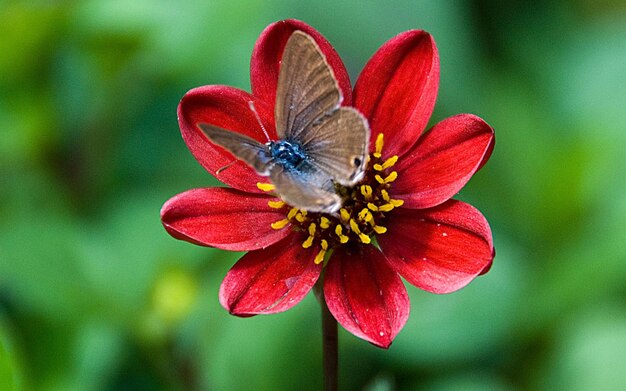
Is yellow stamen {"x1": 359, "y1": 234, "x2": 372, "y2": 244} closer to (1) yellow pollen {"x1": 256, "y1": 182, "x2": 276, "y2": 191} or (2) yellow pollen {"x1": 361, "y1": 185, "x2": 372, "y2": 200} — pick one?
(2) yellow pollen {"x1": 361, "y1": 185, "x2": 372, "y2": 200}

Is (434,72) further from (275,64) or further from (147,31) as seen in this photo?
(147,31)

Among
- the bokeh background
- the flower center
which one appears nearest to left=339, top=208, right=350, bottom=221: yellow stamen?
the flower center

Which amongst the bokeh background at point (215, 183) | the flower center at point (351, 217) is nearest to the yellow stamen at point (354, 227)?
the flower center at point (351, 217)

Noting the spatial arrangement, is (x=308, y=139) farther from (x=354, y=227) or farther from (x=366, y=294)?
(x=366, y=294)

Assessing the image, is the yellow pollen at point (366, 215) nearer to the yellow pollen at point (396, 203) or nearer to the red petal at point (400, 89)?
the yellow pollen at point (396, 203)

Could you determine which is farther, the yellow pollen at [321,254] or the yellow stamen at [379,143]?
the yellow stamen at [379,143]

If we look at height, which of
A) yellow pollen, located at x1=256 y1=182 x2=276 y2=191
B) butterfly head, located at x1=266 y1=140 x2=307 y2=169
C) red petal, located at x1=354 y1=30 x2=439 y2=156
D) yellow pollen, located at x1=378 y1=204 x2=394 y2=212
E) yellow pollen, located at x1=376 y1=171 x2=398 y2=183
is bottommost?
yellow pollen, located at x1=256 y1=182 x2=276 y2=191
